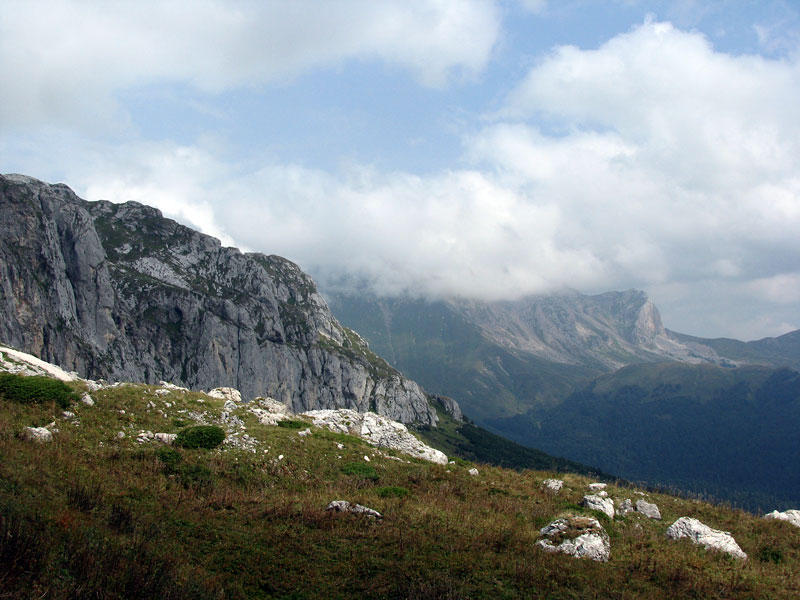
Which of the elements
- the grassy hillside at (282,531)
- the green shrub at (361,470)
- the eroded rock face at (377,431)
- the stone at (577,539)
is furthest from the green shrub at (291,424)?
the stone at (577,539)

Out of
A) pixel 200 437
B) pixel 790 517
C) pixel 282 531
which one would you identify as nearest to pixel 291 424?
pixel 200 437

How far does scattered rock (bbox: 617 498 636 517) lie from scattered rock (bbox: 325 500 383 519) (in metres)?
14.2

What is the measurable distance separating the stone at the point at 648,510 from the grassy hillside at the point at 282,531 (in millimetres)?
720

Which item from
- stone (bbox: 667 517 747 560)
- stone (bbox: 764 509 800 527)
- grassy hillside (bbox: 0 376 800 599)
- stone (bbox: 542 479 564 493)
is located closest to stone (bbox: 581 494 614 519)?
grassy hillside (bbox: 0 376 800 599)

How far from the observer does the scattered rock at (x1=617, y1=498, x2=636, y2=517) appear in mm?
24964

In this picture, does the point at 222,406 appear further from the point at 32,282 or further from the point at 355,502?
the point at 32,282

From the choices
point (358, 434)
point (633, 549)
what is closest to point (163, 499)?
point (633, 549)

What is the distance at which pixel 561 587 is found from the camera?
14.3 m

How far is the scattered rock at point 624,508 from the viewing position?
24964 millimetres

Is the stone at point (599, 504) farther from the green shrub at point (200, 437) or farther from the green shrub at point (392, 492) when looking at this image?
the green shrub at point (200, 437)

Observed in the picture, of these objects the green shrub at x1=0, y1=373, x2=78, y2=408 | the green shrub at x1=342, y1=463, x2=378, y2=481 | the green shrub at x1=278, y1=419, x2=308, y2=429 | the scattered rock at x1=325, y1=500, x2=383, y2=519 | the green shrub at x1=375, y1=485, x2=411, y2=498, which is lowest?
the green shrub at x1=375, y1=485, x2=411, y2=498

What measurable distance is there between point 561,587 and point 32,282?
175 metres

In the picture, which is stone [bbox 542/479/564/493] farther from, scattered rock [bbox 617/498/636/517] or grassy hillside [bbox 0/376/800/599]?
scattered rock [bbox 617/498/636/517]

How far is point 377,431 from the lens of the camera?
41406mm
